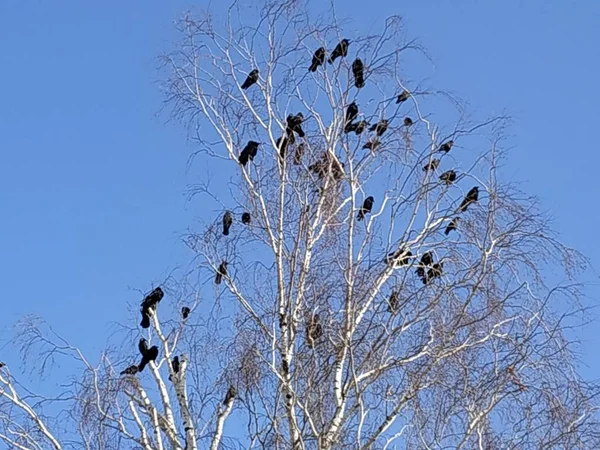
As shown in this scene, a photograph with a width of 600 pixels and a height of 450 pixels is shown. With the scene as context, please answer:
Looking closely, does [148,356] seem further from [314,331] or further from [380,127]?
[380,127]

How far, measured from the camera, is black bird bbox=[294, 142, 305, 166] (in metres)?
8.85

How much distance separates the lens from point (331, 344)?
323 inches

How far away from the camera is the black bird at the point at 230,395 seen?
8.38 m

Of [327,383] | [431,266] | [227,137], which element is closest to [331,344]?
[327,383]

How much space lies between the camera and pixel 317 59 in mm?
9094

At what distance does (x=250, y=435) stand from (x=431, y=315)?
4.05ft

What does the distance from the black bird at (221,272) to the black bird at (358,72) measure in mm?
1407

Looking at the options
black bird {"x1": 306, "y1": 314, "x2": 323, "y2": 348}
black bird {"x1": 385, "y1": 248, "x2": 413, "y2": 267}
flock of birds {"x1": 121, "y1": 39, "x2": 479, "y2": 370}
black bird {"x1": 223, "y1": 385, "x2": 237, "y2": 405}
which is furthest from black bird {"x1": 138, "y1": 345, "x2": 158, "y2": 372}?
black bird {"x1": 385, "y1": 248, "x2": 413, "y2": 267}

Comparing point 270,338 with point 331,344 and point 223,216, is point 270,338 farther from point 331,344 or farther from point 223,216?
point 223,216

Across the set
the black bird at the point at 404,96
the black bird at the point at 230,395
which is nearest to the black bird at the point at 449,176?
the black bird at the point at 404,96

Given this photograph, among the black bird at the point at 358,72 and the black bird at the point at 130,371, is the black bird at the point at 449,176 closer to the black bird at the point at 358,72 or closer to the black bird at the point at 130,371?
the black bird at the point at 358,72

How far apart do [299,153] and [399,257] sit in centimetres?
96

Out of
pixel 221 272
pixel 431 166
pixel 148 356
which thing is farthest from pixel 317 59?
pixel 148 356

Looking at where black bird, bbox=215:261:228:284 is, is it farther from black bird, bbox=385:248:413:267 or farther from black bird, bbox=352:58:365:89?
black bird, bbox=352:58:365:89
